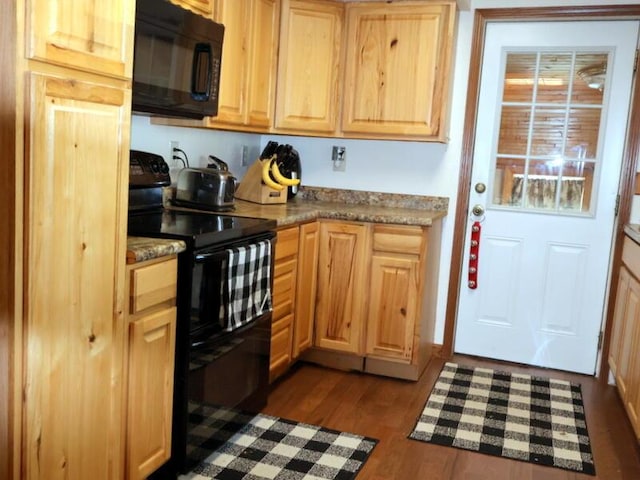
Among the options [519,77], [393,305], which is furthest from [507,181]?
[393,305]

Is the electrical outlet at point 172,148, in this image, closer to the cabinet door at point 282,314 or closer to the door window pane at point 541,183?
the cabinet door at point 282,314

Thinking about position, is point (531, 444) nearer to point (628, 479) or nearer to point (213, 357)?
point (628, 479)

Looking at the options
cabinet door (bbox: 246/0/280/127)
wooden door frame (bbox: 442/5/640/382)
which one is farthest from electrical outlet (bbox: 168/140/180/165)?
wooden door frame (bbox: 442/5/640/382)

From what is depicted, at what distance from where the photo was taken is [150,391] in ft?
6.34

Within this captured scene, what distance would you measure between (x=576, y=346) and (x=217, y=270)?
7.74ft

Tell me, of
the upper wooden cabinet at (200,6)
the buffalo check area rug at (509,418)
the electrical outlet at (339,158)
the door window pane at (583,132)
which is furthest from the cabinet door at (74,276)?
the door window pane at (583,132)

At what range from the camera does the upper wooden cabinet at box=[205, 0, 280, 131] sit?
286 cm

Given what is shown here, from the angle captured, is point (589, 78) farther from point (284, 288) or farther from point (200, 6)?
A: point (200, 6)

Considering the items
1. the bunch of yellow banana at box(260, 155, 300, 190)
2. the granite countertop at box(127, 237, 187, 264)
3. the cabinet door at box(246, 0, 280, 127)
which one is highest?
the cabinet door at box(246, 0, 280, 127)

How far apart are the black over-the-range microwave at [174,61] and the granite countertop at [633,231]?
200 cm

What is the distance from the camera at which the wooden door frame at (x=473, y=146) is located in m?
3.33

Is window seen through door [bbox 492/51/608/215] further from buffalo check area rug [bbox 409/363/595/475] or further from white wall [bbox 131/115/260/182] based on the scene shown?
white wall [bbox 131/115/260/182]

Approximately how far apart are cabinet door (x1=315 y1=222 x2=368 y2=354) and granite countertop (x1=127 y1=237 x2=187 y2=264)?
1396mm

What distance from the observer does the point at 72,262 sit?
1.48m
